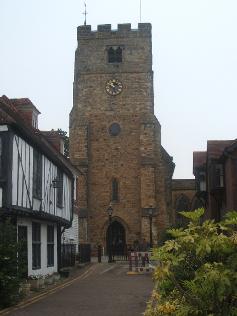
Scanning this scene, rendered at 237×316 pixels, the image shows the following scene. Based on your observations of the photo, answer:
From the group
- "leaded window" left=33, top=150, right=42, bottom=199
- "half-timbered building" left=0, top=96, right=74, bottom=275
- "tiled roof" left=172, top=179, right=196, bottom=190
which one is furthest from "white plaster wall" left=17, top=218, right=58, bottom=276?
"tiled roof" left=172, top=179, right=196, bottom=190

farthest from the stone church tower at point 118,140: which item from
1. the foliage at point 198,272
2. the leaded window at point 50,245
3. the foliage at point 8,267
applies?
the foliage at point 198,272

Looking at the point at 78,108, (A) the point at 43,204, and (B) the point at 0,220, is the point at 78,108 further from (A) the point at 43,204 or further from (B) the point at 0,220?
(B) the point at 0,220

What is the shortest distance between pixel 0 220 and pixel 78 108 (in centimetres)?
3075

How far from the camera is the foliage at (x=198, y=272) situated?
5676 mm

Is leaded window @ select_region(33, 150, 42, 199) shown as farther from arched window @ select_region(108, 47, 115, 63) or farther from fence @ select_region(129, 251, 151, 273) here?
arched window @ select_region(108, 47, 115, 63)

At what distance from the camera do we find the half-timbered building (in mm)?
15656

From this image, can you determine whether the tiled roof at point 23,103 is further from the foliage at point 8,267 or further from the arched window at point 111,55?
the arched window at point 111,55

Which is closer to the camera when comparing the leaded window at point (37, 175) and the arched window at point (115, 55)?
the leaded window at point (37, 175)

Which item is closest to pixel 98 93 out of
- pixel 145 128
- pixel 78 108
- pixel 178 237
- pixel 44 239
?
pixel 78 108

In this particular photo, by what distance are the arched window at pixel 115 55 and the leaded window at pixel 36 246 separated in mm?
29539

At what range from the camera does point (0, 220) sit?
1614cm

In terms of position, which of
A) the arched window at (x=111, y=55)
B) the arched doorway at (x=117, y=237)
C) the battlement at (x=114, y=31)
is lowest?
the arched doorway at (x=117, y=237)

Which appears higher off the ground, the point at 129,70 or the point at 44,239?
the point at 129,70

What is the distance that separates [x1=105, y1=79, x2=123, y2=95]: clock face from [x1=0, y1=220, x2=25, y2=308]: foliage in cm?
3373
